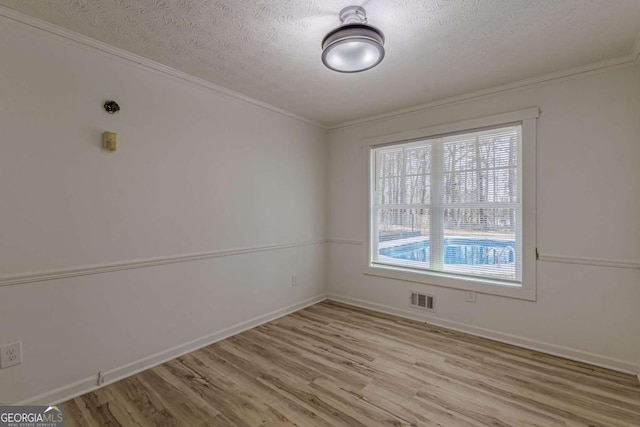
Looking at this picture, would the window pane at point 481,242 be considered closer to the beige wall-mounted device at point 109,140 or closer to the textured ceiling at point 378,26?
the textured ceiling at point 378,26

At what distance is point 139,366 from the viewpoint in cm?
238

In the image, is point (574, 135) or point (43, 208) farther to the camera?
point (574, 135)

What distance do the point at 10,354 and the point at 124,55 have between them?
2.21 metres

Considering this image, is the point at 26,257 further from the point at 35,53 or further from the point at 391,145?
the point at 391,145

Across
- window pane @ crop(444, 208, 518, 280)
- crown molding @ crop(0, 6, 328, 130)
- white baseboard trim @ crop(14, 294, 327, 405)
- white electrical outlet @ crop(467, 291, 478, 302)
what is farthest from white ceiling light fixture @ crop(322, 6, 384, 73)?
white baseboard trim @ crop(14, 294, 327, 405)

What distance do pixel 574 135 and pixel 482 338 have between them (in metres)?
2.09

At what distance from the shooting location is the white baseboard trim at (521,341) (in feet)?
7.90

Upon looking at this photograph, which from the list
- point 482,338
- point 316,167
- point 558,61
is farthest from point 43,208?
point 558,61

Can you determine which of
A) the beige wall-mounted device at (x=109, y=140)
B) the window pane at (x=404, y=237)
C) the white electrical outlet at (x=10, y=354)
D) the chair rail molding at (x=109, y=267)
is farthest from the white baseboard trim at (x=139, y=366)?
the beige wall-mounted device at (x=109, y=140)

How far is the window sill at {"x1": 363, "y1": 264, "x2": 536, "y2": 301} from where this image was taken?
2.83 meters

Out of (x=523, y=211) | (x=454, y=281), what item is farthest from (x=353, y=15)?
(x=454, y=281)

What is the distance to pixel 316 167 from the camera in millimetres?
4180

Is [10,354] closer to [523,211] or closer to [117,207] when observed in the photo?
[117,207]

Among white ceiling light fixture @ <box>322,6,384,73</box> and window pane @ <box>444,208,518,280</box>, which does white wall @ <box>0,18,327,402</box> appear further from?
window pane @ <box>444,208,518,280</box>
